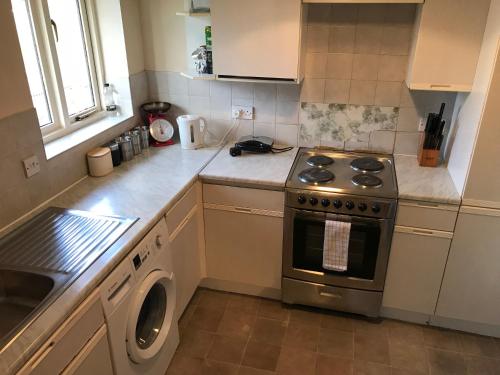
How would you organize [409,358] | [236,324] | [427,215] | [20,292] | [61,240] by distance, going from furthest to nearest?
[236,324]
[409,358]
[427,215]
[61,240]
[20,292]

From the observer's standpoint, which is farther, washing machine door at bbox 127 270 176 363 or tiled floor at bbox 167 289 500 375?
tiled floor at bbox 167 289 500 375

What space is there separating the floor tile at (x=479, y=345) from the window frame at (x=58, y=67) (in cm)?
260

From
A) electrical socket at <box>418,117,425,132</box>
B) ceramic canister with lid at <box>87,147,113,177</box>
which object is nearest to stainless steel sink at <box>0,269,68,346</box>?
ceramic canister with lid at <box>87,147,113,177</box>

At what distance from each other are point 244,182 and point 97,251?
0.95 metres

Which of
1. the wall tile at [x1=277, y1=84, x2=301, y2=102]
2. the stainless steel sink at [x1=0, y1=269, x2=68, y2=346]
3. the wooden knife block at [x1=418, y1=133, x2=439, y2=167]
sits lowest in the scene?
the stainless steel sink at [x1=0, y1=269, x2=68, y2=346]

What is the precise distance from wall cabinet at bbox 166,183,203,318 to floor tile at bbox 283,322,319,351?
64 cm

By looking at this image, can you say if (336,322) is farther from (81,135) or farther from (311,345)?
(81,135)

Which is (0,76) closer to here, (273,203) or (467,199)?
(273,203)

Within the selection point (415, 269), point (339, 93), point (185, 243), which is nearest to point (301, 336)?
point (415, 269)

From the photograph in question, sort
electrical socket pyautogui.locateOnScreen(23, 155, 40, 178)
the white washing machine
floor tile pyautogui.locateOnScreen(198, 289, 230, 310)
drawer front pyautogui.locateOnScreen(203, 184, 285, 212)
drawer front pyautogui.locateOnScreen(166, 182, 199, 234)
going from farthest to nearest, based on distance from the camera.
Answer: floor tile pyautogui.locateOnScreen(198, 289, 230, 310)
drawer front pyautogui.locateOnScreen(203, 184, 285, 212)
drawer front pyautogui.locateOnScreen(166, 182, 199, 234)
electrical socket pyautogui.locateOnScreen(23, 155, 40, 178)
the white washing machine

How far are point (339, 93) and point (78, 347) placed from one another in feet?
6.65

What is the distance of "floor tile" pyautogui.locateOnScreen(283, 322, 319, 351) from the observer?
2.34 metres

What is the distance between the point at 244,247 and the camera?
2.52 m

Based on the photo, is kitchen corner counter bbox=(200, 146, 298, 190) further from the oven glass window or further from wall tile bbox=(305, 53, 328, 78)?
wall tile bbox=(305, 53, 328, 78)
